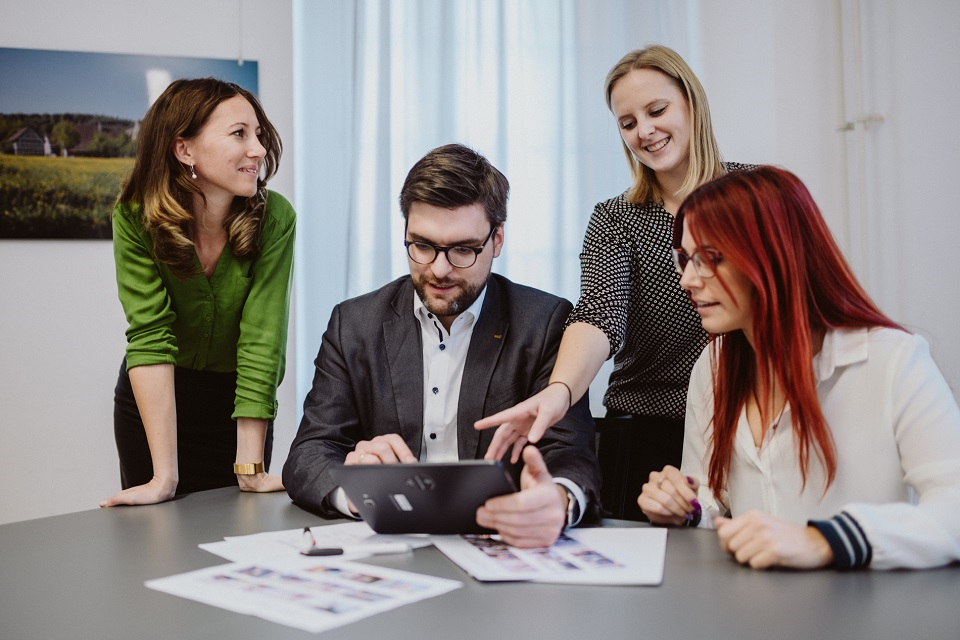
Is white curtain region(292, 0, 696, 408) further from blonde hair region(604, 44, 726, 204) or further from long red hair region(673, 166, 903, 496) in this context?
long red hair region(673, 166, 903, 496)

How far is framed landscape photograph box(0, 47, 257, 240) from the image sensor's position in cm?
333

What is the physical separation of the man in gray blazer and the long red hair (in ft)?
1.51

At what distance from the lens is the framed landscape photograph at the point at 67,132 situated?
3328 millimetres

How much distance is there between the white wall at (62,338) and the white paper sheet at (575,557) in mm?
2443

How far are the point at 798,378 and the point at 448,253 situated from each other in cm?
76

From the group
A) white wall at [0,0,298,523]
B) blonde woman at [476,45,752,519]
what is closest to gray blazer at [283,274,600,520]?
blonde woman at [476,45,752,519]

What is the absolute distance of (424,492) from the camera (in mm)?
1290

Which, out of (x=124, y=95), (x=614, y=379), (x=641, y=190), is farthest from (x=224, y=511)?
(x=124, y=95)

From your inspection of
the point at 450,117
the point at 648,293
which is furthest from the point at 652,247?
the point at 450,117

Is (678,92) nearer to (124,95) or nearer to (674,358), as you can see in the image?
(674,358)

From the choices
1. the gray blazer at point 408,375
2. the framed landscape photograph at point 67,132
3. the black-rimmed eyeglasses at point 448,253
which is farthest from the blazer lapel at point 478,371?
the framed landscape photograph at point 67,132

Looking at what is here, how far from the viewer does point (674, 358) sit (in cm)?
207

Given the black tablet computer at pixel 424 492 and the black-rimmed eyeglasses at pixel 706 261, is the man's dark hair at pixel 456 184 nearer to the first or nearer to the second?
the black-rimmed eyeglasses at pixel 706 261

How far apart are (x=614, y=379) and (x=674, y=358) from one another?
0.61ft
